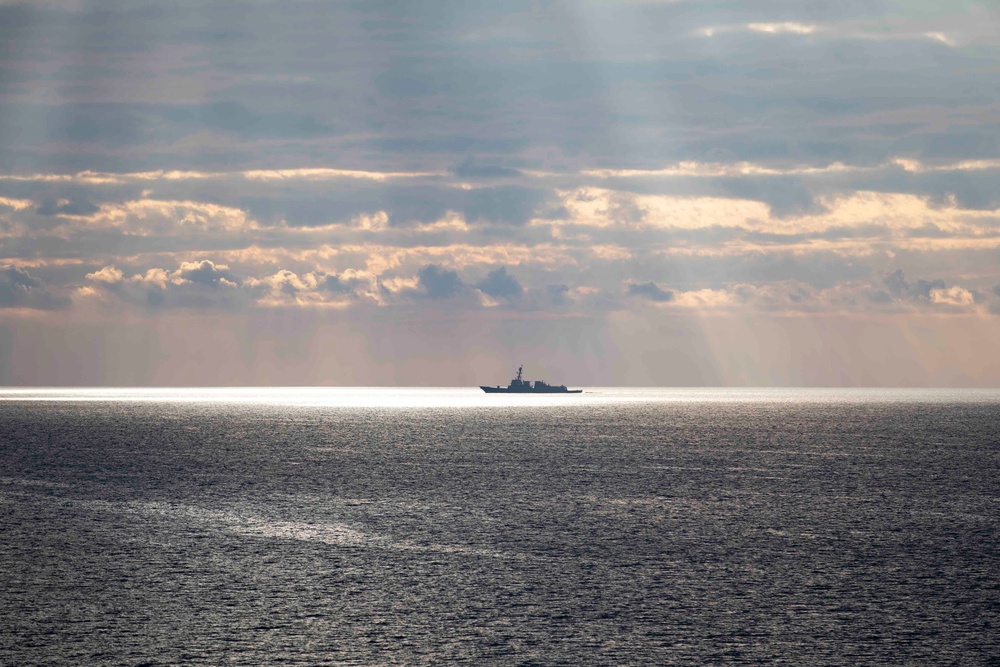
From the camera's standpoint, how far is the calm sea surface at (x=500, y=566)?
36.2 metres

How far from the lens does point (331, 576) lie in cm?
4856

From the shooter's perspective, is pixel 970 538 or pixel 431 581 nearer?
pixel 431 581

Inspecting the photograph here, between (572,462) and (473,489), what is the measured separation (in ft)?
110

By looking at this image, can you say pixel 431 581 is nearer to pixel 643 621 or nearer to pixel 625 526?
pixel 643 621

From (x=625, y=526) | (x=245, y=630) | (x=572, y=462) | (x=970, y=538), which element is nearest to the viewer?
(x=245, y=630)

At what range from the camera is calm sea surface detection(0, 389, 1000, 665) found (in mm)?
36250

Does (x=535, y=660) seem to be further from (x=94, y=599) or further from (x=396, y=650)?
(x=94, y=599)

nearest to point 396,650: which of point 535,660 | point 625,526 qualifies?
point 535,660

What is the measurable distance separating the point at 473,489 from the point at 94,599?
1906 inches

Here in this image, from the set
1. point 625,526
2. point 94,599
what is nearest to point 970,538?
point 625,526

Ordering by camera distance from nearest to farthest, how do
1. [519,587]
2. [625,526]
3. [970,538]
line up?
[519,587]
[970,538]
[625,526]

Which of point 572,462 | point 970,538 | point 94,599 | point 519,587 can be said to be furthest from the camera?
point 572,462

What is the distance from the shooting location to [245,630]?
1491 inches

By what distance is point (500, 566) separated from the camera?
5112 cm
